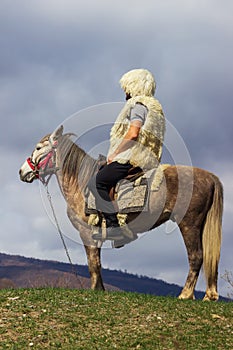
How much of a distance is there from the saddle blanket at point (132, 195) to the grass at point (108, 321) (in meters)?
1.68

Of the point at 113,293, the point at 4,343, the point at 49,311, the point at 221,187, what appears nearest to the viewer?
the point at 4,343

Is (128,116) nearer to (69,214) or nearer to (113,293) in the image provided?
(69,214)

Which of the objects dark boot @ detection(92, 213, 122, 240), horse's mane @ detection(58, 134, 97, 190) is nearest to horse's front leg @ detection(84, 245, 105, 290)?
dark boot @ detection(92, 213, 122, 240)

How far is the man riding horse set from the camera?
14562 mm

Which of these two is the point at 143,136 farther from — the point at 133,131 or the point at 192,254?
the point at 192,254

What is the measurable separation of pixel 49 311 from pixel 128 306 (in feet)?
4.77

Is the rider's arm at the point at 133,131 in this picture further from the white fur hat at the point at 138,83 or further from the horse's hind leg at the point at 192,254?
the horse's hind leg at the point at 192,254

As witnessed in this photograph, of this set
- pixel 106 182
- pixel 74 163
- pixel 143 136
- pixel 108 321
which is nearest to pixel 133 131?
pixel 143 136

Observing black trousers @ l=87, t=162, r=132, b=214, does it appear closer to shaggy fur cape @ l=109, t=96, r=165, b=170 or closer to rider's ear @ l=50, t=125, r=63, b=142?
shaggy fur cape @ l=109, t=96, r=165, b=170

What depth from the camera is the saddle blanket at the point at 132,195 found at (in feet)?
48.1

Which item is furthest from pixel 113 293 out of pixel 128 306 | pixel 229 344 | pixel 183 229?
pixel 229 344

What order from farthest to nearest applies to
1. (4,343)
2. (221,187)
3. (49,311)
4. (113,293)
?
(221,187), (113,293), (49,311), (4,343)

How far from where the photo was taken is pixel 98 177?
14641mm

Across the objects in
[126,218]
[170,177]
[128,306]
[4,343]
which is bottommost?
[4,343]
